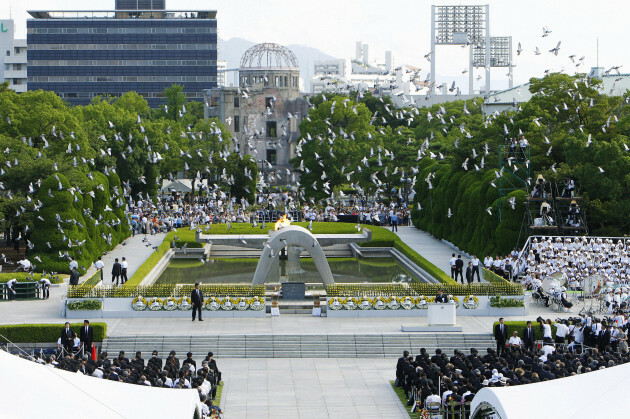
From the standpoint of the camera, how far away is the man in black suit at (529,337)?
30.0 m

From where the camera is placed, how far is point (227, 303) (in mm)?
36469

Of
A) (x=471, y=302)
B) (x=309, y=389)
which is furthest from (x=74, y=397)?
(x=471, y=302)

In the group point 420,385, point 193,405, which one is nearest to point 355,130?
point 420,385

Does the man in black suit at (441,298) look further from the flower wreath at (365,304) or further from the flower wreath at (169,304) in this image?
the flower wreath at (169,304)

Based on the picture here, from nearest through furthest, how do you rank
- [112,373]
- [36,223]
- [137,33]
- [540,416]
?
[540,416]
[112,373]
[36,223]
[137,33]

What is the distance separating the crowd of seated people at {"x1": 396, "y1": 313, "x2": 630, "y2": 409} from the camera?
923 inches

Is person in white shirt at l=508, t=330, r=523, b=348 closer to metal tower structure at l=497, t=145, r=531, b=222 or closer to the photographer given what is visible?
the photographer

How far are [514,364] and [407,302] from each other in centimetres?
1048

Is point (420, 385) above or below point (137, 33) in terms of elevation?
below

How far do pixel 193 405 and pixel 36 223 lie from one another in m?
29.1

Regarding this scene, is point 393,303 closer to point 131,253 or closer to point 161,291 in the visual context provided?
point 161,291

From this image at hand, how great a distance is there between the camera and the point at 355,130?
86.7 meters

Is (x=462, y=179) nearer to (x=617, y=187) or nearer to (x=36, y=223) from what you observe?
(x=617, y=187)

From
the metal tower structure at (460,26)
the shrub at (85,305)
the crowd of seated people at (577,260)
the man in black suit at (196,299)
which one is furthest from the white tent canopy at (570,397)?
the metal tower structure at (460,26)
